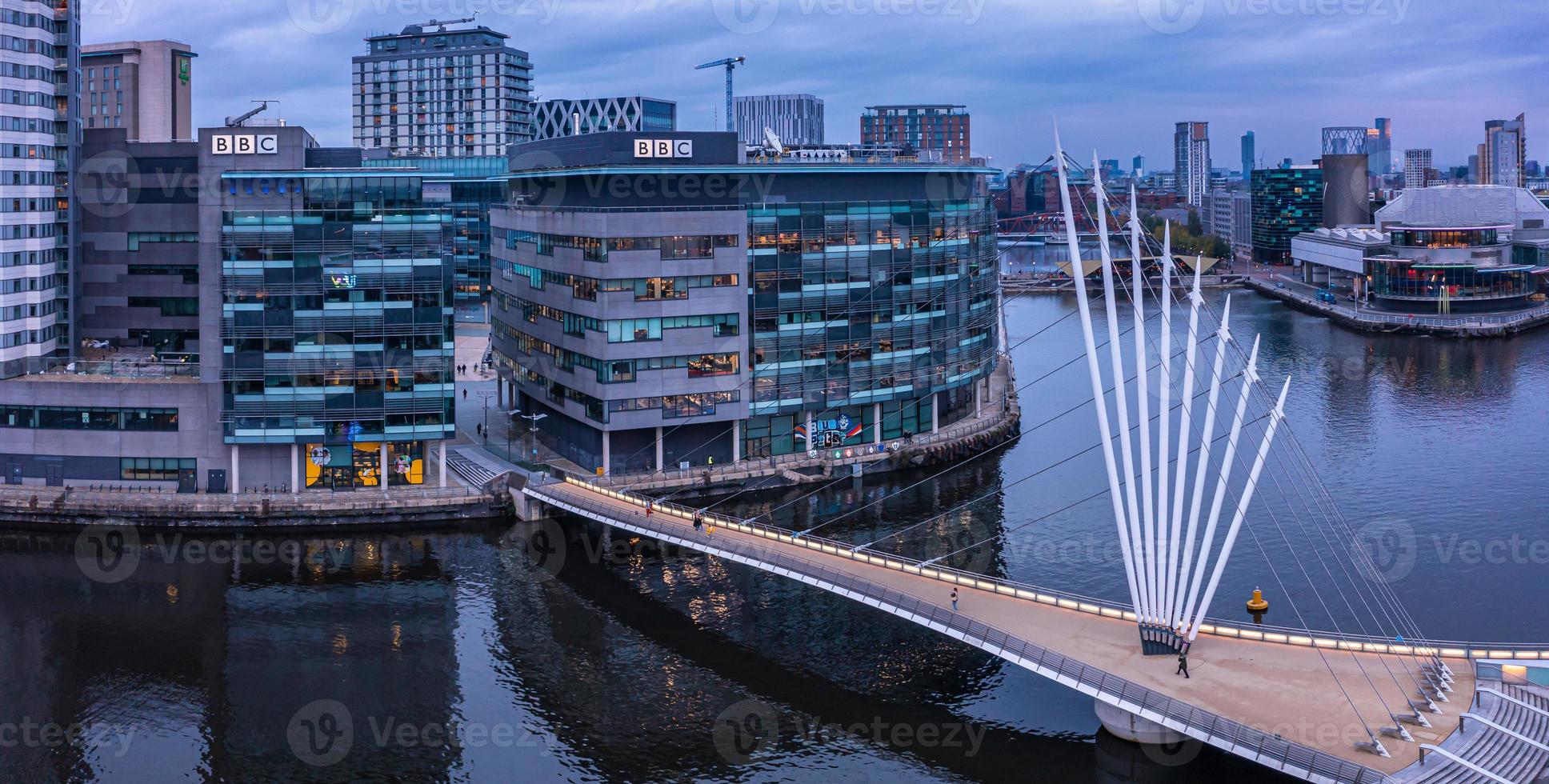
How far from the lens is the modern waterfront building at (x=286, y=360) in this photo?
2657 inches

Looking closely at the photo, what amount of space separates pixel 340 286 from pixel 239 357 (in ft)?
18.5

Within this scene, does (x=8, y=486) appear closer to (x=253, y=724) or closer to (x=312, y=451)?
(x=312, y=451)

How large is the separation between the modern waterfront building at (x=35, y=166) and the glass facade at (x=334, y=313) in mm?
13139

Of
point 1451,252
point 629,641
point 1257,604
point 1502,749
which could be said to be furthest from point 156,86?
point 1451,252

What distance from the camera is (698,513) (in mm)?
58750

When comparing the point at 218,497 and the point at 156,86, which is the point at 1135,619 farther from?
the point at 156,86

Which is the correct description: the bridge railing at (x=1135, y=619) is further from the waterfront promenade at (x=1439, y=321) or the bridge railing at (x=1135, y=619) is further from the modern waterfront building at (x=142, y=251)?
the waterfront promenade at (x=1439, y=321)

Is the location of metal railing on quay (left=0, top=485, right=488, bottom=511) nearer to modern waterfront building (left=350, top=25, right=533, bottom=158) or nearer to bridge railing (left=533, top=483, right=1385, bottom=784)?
bridge railing (left=533, top=483, right=1385, bottom=784)

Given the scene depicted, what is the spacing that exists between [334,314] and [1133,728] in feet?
137

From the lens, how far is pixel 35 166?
7481 cm

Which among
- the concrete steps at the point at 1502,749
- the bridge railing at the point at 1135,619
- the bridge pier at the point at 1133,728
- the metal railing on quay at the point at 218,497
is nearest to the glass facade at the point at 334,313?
the metal railing on quay at the point at 218,497

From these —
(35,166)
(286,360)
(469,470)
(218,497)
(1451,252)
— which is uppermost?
(1451,252)

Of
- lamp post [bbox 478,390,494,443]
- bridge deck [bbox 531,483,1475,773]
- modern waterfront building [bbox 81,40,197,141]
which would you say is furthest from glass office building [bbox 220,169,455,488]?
modern waterfront building [bbox 81,40,197,141]

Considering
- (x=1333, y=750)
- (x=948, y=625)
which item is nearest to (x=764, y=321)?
(x=948, y=625)
